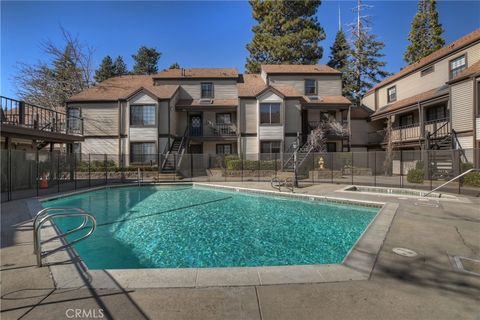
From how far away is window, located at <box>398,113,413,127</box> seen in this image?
2320cm

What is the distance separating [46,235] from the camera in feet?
20.7

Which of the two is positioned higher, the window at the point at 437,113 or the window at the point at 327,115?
the window at the point at 327,115

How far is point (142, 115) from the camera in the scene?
23578 millimetres

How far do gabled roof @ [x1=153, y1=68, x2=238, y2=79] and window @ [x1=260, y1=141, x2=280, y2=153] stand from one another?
7909 mm

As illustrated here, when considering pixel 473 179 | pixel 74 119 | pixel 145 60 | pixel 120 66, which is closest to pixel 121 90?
pixel 74 119

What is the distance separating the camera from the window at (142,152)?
76.6 ft

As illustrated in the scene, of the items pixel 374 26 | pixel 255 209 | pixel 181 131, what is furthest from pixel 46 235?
pixel 374 26

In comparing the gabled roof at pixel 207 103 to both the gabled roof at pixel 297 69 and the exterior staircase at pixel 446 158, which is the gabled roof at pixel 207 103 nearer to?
the gabled roof at pixel 297 69

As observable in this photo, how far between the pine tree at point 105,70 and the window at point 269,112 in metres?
36.5

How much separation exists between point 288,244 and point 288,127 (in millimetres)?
18165

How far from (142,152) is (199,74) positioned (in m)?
9.96

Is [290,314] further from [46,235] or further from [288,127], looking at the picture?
[288,127]

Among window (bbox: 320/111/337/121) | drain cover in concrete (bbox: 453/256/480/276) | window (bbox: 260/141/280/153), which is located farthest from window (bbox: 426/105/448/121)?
drain cover in concrete (bbox: 453/256/480/276)

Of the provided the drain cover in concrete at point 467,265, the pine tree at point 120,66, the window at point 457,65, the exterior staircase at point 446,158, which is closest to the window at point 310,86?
the window at point 457,65
